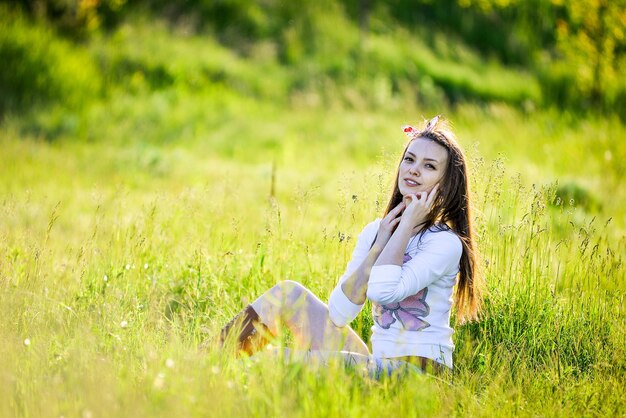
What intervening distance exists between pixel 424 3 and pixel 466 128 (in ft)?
22.2

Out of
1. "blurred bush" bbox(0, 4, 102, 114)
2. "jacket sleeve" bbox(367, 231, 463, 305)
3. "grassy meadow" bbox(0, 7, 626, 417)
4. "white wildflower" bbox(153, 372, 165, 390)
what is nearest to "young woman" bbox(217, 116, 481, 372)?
"jacket sleeve" bbox(367, 231, 463, 305)

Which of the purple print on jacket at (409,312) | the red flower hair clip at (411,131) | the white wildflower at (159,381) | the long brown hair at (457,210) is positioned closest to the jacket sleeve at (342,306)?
the purple print on jacket at (409,312)

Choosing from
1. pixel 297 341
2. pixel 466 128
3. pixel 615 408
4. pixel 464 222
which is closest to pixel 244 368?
pixel 297 341

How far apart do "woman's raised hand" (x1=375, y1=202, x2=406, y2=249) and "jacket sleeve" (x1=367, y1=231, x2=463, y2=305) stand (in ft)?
0.53

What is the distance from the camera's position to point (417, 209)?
3.49 m

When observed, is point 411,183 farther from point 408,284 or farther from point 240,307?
point 240,307

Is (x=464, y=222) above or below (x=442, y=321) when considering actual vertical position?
above

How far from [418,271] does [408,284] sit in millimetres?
74

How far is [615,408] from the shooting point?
3307mm

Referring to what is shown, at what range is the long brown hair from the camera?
3.61 meters

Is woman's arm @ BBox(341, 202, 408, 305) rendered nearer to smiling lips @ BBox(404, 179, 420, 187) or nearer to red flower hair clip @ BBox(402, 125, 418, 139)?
smiling lips @ BBox(404, 179, 420, 187)

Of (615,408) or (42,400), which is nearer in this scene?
(42,400)

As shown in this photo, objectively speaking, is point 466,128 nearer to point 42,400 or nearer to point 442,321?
point 442,321

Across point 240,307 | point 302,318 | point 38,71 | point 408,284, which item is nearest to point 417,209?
point 408,284
